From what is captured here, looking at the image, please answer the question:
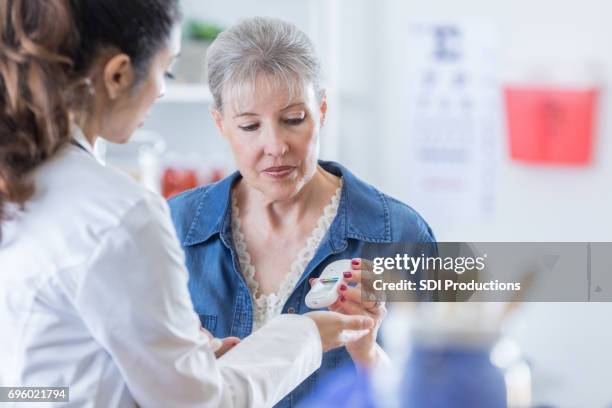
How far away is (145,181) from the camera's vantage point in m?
2.48

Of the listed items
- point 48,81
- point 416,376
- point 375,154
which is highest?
point 48,81

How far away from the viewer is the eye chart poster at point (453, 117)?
2494 millimetres

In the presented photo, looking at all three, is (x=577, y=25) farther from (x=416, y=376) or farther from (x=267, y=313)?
(x=416, y=376)

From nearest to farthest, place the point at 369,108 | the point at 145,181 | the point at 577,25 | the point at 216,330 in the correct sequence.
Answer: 1. the point at 216,330
2. the point at 577,25
3. the point at 145,181
4. the point at 369,108

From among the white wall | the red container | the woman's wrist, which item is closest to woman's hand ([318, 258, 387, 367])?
the woman's wrist

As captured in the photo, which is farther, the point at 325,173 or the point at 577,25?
the point at 577,25

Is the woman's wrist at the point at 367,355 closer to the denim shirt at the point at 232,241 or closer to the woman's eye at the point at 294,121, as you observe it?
the denim shirt at the point at 232,241

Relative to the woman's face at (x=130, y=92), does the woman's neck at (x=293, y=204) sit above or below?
below

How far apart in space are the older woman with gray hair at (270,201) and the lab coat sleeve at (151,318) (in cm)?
29

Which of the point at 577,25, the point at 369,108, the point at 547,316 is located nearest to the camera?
the point at 547,316

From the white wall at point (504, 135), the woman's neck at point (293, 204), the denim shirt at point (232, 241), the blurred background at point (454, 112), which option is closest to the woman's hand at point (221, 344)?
the denim shirt at point (232, 241)

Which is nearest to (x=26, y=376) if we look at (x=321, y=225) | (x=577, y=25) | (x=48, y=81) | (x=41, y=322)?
(x=41, y=322)

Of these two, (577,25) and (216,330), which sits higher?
(577,25)

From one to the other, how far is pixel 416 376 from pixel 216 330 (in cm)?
46
